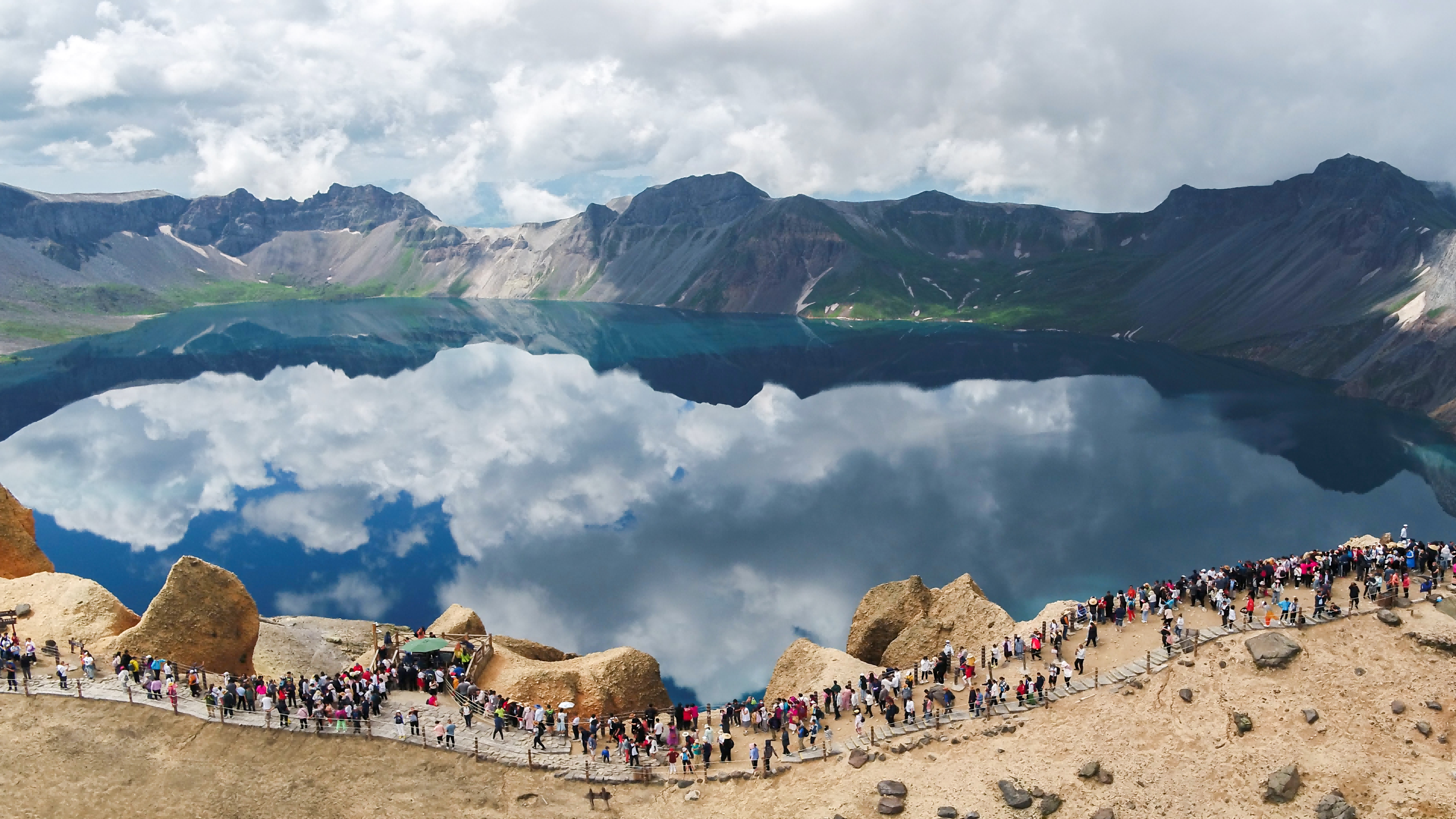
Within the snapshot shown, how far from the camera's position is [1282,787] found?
104ft

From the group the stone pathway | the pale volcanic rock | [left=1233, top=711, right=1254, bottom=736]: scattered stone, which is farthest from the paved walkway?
the pale volcanic rock

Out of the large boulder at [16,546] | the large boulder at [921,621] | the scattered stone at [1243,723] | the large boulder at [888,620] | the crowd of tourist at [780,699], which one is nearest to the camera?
the scattered stone at [1243,723]

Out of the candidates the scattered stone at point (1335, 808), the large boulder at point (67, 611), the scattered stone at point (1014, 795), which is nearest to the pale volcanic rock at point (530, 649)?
the large boulder at point (67, 611)

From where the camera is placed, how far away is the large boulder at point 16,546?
55.7 meters

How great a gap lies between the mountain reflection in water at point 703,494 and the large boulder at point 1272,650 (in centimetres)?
3190

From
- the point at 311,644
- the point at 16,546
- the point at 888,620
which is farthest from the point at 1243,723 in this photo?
the point at 16,546

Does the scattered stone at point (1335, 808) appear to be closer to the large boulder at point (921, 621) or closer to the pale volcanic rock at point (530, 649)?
the large boulder at point (921, 621)

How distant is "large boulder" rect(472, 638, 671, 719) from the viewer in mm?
43938

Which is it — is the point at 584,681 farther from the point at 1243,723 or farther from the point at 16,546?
the point at 16,546

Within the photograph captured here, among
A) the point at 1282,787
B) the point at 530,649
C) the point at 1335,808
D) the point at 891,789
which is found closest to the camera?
the point at 1335,808

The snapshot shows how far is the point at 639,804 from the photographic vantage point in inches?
1357

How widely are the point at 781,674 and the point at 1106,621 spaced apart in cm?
1733

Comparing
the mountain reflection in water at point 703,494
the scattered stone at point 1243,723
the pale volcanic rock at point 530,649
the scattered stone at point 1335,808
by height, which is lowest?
the scattered stone at point 1335,808

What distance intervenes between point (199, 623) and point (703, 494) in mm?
64168
